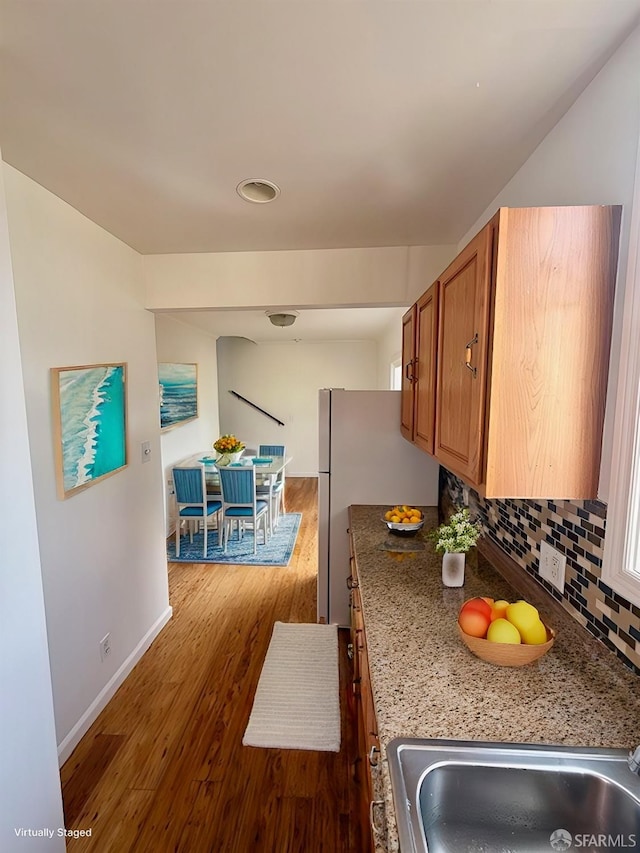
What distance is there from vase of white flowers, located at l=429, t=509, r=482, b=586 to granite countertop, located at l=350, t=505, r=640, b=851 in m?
0.10

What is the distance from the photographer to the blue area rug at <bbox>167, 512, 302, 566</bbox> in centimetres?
375

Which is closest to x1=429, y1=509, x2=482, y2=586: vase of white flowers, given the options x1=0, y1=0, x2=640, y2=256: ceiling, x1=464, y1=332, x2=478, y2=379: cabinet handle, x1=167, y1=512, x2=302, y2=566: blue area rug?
x1=464, y1=332, x2=478, y2=379: cabinet handle

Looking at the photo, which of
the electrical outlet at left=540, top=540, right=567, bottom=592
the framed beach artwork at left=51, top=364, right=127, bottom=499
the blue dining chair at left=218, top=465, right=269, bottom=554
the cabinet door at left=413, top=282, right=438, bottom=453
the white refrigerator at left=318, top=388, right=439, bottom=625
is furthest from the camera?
the blue dining chair at left=218, top=465, right=269, bottom=554

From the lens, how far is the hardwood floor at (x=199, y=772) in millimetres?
1434

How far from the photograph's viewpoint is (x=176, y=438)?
4.57m

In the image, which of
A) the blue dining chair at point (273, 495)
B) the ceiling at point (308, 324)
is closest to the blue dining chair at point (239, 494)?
the blue dining chair at point (273, 495)

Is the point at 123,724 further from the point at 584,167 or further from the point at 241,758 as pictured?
the point at 584,167

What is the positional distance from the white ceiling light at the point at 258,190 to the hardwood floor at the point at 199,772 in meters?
2.53

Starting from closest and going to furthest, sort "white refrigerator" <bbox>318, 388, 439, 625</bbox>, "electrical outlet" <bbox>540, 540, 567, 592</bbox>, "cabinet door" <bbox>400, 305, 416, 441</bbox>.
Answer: "electrical outlet" <bbox>540, 540, 567, 592</bbox> < "cabinet door" <bbox>400, 305, 416, 441</bbox> < "white refrigerator" <bbox>318, 388, 439, 625</bbox>

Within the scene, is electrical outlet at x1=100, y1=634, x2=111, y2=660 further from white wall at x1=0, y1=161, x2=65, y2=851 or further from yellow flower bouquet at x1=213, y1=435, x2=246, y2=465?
yellow flower bouquet at x1=213, y1=435, x2=246, y2=465

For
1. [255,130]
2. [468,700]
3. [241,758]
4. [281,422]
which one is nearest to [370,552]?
[468,700]

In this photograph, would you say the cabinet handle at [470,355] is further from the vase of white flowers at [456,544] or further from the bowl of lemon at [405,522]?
the bowl of lemon at [405,522]

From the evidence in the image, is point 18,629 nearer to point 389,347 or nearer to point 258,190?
point 258,190

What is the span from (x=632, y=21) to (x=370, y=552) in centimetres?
189
